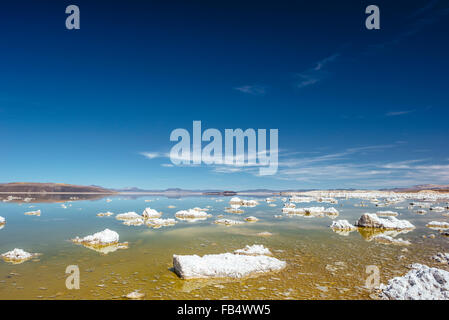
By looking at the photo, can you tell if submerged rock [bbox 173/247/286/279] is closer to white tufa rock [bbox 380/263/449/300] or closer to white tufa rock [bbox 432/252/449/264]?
white tufa rock [bbox 380/263/449/300]

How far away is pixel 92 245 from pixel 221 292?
11218 millimetres

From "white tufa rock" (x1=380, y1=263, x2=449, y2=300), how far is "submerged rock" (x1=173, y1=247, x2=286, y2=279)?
4.32 metres

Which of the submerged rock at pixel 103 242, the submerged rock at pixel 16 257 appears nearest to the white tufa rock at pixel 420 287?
the submerged rock at pixel 103 242

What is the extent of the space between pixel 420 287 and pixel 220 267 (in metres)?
7.06

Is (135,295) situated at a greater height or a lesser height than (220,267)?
lesser

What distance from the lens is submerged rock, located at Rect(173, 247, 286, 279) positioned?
10.0 m

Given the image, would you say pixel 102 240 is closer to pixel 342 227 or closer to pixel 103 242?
pixel 103 242

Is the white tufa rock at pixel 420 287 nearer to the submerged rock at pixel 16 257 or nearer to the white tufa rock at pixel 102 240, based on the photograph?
the white tufa rock at pixel 102 240

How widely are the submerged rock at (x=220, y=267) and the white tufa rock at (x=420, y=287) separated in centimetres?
432

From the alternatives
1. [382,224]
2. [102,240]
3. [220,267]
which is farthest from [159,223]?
[382,224]

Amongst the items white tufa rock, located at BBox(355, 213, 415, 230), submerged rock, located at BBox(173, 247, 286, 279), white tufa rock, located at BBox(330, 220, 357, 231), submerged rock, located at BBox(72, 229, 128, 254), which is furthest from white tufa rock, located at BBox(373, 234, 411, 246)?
submerged rock, located at BBox(72, 229, 128, 254)

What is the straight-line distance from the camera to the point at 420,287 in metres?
8.00
